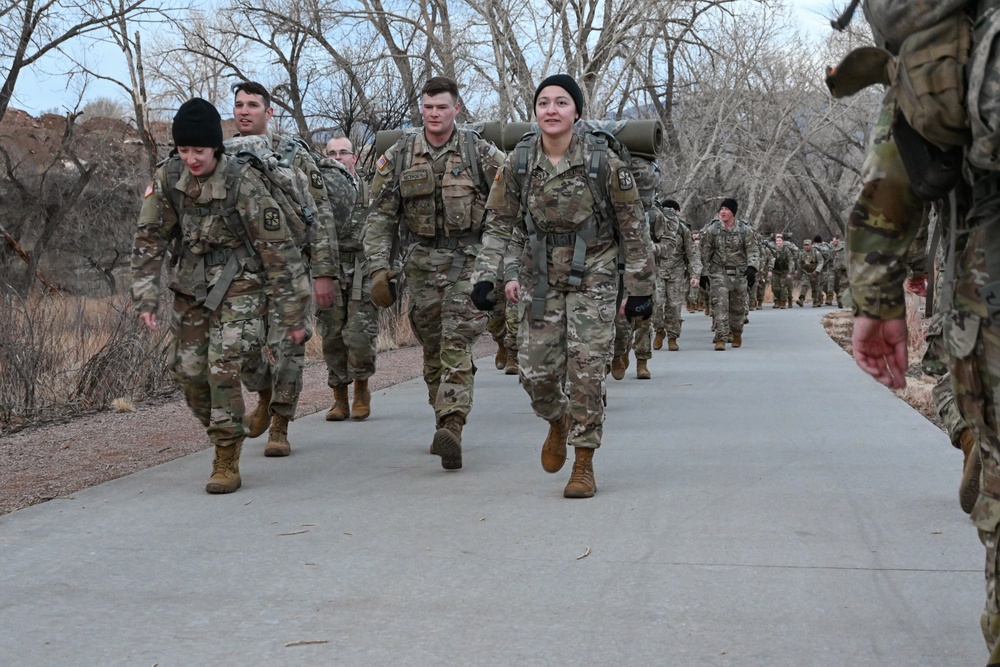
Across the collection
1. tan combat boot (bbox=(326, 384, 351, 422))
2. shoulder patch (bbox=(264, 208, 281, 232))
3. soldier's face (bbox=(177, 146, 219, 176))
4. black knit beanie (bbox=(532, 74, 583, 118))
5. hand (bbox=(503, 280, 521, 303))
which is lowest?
tan combat boot (bbox=(326, 384, 351, 422))

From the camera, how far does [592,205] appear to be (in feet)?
21.8

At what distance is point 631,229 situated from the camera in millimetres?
6598

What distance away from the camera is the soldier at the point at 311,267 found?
7953mm

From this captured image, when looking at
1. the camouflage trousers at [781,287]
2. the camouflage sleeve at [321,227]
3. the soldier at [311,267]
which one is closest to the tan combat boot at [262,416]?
the soldier at [311,267]

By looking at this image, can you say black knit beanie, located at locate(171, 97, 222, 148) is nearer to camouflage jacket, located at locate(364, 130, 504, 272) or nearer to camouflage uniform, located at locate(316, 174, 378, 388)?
camouflage jacket, located at locate(364, 130, 504, 272)

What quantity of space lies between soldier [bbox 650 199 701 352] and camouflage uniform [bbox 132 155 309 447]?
9.35 m

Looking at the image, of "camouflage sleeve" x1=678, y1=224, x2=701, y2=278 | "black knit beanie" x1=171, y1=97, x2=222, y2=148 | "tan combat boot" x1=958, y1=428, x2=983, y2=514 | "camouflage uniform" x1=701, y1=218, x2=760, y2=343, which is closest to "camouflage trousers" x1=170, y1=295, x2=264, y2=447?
"black knit beanie" x1=171, y1=97, x2=222, y2=148

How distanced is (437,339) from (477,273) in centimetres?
154

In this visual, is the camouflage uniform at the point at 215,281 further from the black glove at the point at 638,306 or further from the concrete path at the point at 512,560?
the black glove at the point at 638,306

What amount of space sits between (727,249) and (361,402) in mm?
9482

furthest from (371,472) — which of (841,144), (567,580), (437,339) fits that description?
(841,144)

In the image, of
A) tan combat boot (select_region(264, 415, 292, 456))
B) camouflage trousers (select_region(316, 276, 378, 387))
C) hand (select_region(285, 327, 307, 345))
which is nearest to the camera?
hand (select_region(285, 327, 307, 345))

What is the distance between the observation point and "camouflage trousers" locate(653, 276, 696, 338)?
16.8 metres

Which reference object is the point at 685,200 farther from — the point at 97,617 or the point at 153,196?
the point at 97,617
